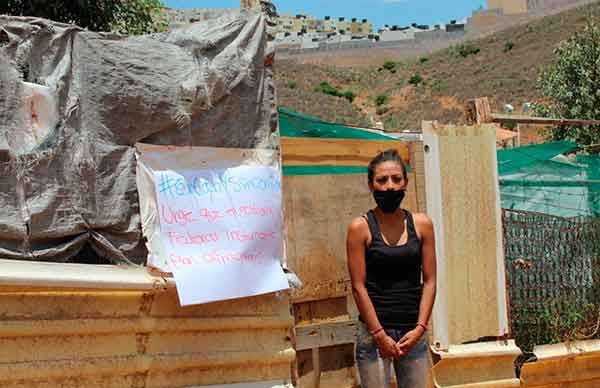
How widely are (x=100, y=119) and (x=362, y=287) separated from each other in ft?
4.87

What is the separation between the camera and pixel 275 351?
4156mm

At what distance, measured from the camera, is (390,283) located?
12.6 ft

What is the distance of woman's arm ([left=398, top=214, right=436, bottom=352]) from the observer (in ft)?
12.5

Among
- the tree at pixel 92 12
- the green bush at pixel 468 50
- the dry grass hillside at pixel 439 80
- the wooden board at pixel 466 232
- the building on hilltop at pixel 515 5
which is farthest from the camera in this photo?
the building on hilltop at pixel 515 5

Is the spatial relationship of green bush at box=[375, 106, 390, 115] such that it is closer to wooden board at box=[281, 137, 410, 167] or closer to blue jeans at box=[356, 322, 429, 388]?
wooden board at box=[281, 137, 410, 167]

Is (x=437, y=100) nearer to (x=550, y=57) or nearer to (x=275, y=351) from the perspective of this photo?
(x=550, y=57)

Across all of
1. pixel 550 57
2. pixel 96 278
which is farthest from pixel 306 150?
pixel 550 57

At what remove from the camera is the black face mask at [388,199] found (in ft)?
12.7

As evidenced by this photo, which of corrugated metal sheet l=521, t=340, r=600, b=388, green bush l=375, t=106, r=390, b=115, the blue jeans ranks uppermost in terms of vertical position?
green bush l=375, t=106, r=390, b=115

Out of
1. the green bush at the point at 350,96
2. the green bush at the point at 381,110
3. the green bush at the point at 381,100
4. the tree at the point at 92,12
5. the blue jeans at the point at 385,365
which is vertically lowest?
the blue jeans at the point at 385,365

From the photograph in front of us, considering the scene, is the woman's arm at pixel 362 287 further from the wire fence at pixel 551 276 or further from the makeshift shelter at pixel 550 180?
the makeshift shelter at pixel 550 180

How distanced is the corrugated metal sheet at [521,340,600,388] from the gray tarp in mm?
2865

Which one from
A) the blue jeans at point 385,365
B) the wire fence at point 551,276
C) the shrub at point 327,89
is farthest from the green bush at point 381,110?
the blue jeans at point 385,365

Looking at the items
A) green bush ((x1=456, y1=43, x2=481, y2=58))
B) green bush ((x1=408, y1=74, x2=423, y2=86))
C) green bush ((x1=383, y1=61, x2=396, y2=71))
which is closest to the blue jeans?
green bush ((x1=408, y1=74, x2=423, y2=86))
